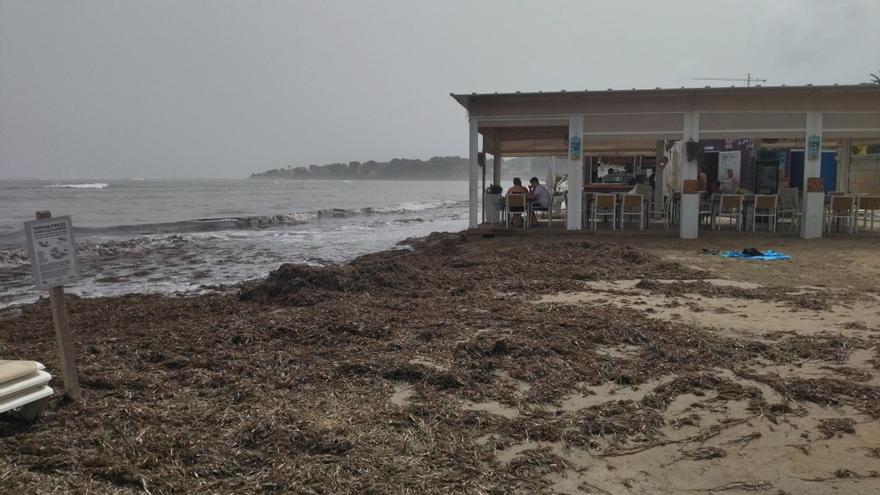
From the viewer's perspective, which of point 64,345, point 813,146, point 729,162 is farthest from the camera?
point 729,162

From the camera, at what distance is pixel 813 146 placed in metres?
13.2

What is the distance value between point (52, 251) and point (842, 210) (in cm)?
1474

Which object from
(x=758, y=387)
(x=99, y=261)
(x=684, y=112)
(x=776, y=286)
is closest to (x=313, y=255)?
(x=99, y=261)

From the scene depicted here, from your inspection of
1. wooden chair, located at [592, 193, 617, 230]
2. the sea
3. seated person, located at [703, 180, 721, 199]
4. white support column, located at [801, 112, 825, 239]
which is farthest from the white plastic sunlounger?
seated person, located at [703, 180, 721, 199]

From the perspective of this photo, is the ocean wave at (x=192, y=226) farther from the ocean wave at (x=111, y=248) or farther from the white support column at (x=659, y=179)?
the white support column at (x=659, y=179)

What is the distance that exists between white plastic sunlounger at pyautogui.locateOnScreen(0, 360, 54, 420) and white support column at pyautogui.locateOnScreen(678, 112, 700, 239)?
1250cm

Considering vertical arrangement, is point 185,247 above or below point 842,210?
below

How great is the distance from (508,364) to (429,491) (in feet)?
6.34

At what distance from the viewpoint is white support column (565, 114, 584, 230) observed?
543 inches

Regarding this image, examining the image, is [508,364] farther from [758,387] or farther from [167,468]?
[167,468]

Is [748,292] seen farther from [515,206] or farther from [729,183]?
[729,183]

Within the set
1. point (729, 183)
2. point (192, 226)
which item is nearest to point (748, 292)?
point (729, 183)

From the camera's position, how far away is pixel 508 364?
→ 4.79 metres

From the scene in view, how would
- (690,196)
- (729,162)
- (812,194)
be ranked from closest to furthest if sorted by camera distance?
(812,194) < (690,196) < (729,162)
